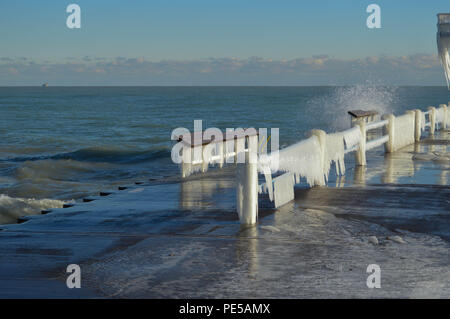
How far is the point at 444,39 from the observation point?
771 inches

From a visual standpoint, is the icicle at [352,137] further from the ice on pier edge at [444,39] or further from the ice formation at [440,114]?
the ice formation at [440,114]

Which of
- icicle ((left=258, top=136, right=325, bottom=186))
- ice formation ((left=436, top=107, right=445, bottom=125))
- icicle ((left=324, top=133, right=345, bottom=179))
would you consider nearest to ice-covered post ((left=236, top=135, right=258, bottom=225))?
icicle ((left=258, top=136, right=325, bottom=186))

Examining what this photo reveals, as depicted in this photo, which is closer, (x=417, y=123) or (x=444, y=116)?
(x=417, y=123)

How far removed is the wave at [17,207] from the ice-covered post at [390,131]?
8231 mm

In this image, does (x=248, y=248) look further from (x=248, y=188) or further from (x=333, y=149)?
(x=333, y=149)

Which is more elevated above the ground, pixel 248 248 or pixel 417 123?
pixel 417 123

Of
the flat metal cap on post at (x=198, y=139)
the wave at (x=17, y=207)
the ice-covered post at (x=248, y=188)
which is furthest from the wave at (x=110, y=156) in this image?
the ice-covered post at (x=248, y=188)

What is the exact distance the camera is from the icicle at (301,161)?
28.8 ft

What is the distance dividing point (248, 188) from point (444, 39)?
13867 mm

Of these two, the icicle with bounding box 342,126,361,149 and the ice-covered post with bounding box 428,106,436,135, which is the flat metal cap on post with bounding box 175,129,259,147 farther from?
the ice-covered post with bounding box 428,106,436,135

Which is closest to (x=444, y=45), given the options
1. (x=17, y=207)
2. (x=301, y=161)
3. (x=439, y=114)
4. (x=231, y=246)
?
(x=439, y=114)

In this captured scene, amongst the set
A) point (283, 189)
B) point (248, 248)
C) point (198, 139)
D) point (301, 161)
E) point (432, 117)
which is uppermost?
point (432, 117)

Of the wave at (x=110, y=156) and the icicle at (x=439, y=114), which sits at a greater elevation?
the icicle at (x=439, y=114)
